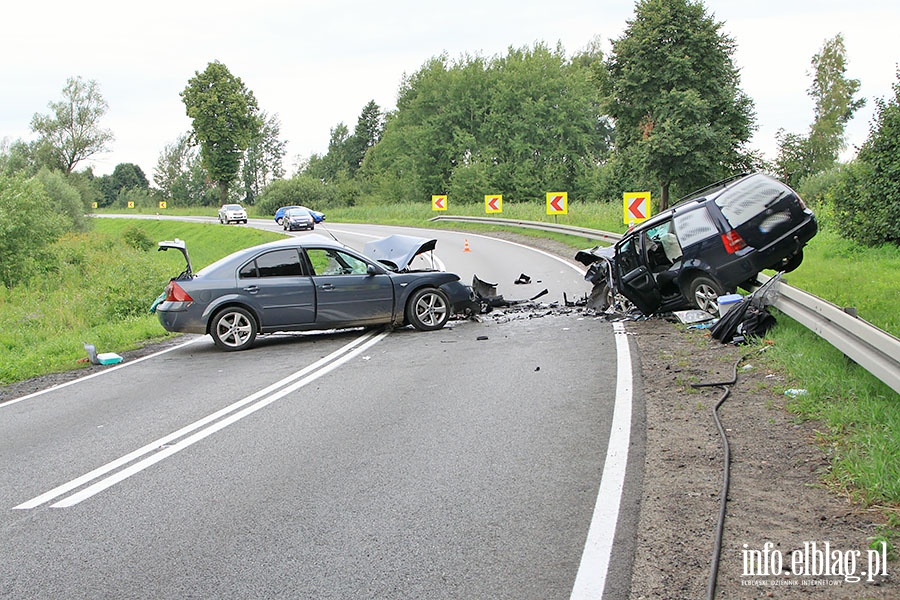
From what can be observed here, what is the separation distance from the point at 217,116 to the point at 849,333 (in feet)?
301

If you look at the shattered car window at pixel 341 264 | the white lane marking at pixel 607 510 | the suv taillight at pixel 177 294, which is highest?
the shattered car window at pixel 341 264

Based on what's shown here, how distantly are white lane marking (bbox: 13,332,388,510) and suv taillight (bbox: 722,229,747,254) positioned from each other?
5311 millimetres

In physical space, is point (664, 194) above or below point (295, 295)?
above

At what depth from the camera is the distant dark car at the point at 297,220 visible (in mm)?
50016

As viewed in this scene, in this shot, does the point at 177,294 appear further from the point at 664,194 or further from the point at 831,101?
the point at 831,101

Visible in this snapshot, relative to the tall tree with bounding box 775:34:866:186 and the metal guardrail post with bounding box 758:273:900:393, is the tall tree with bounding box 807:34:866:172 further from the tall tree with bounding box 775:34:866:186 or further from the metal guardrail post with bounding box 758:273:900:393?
the metal guardrail post with bounding box 758:273:900:393

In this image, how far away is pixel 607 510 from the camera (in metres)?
4.98

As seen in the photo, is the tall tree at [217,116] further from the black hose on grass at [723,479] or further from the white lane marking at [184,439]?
the black hose on grass at [723,479]

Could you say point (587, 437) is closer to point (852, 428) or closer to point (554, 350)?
point (852, 428)

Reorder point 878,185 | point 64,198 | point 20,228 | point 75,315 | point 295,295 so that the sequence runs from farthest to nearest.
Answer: point 64,198
point 20,228
point 75,315
point 878,185
point 295,295

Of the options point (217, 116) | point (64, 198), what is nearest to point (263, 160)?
point (217, 116)

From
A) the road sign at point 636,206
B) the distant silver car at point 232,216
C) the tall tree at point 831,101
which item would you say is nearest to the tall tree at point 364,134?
the distant silver car at point 232,216

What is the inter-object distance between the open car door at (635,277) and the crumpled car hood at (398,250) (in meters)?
2.97

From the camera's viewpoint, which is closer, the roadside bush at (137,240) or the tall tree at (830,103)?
the roadside bush at (137,240)
